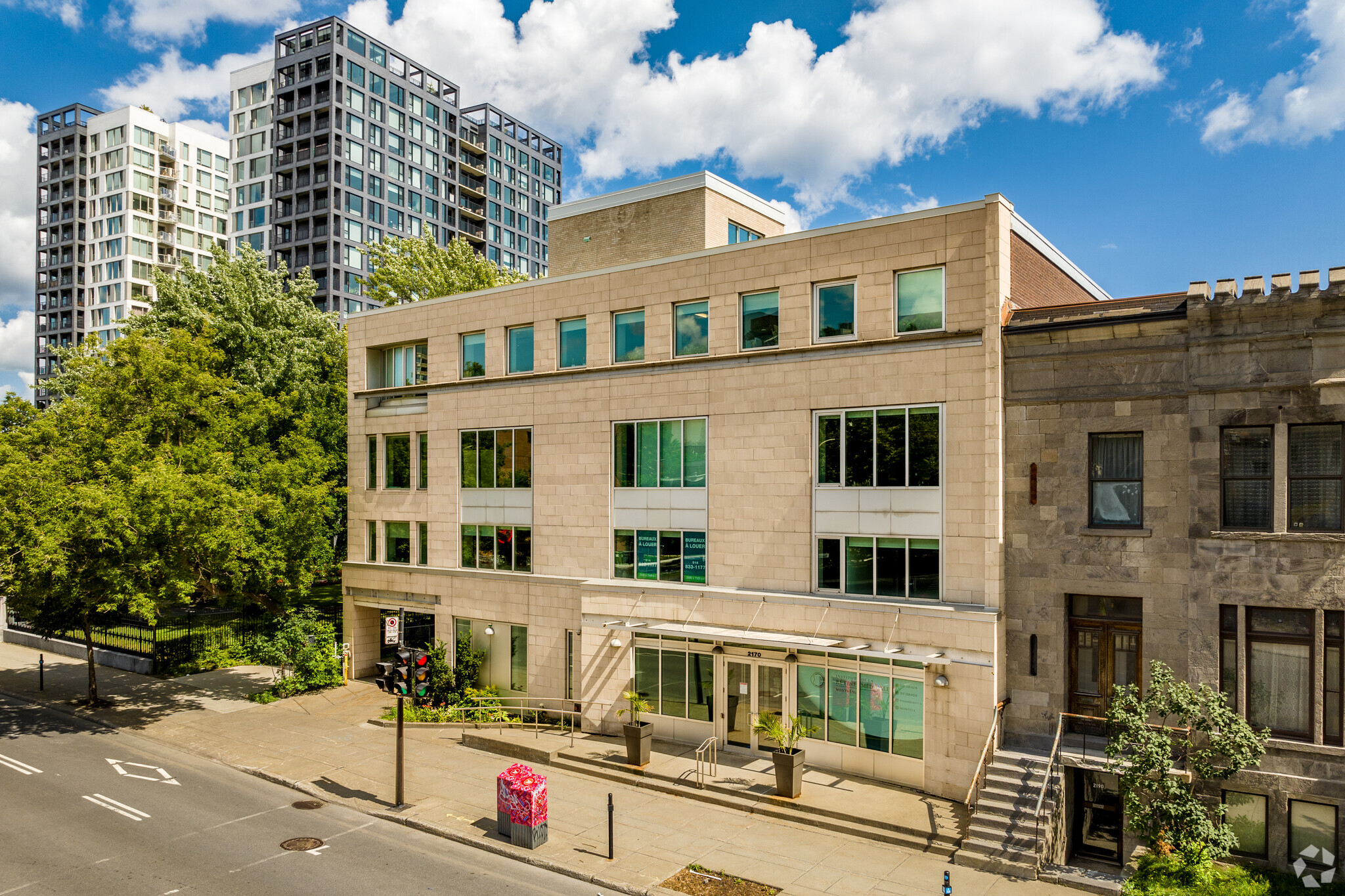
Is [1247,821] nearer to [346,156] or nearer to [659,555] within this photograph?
[659,555]

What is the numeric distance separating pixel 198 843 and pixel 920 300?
19571 mm

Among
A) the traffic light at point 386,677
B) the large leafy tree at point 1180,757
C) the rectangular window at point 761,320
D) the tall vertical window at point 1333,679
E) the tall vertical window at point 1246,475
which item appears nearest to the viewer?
the large leafy tree at point 1180,757

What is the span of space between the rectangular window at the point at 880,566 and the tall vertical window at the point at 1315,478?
6.89 meters

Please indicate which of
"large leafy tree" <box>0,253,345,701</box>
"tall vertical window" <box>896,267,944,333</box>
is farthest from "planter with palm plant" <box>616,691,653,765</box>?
"large leafy tree" <box>0,253,345,701</box>

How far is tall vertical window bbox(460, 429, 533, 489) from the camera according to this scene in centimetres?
2734

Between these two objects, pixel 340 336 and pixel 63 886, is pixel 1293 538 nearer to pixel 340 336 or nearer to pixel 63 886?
pixel 63 886

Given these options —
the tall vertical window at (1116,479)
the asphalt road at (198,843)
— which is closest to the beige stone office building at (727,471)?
the tall vertical window at (1116,479)

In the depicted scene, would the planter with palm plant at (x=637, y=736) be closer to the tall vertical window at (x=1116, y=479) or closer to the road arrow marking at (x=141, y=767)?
the road arrow marking at (x=141, y=767)

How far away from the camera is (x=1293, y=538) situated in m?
16.2

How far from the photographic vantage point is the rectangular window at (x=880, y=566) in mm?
19953

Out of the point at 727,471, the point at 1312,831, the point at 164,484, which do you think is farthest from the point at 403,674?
the point at 1312,831

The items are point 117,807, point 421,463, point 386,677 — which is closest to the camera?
point 117,807

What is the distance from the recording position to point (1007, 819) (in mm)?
17000

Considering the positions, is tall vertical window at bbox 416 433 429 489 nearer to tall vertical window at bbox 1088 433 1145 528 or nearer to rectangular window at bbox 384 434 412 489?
rectangular window at bbox 384 434 412 489
